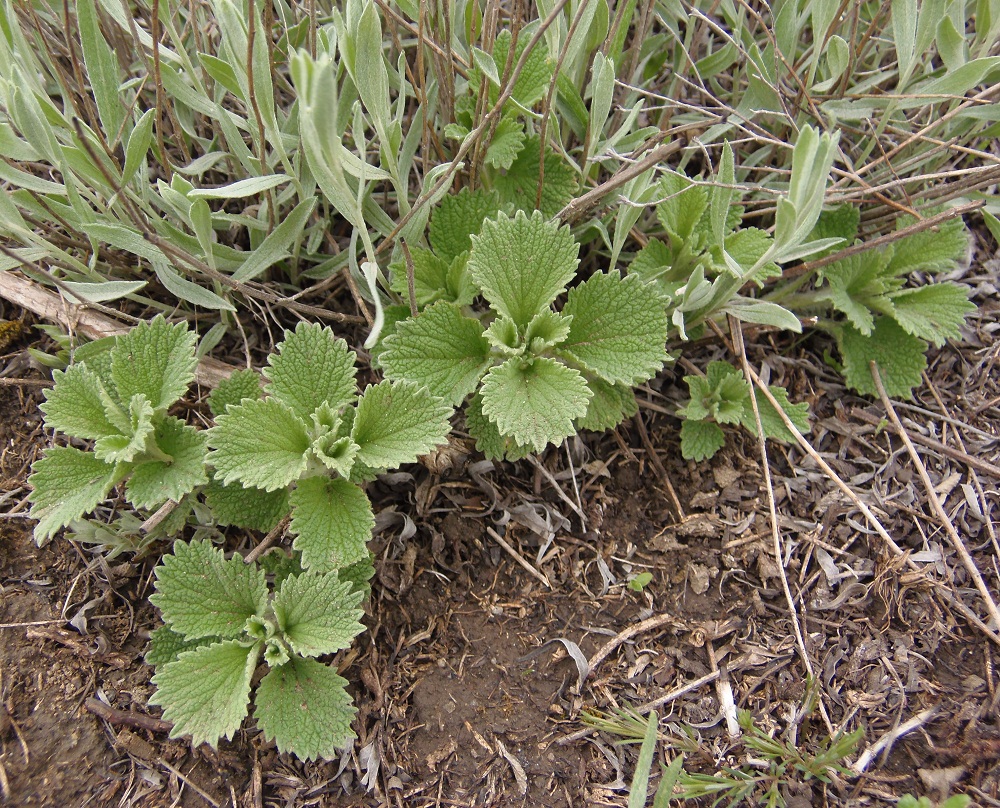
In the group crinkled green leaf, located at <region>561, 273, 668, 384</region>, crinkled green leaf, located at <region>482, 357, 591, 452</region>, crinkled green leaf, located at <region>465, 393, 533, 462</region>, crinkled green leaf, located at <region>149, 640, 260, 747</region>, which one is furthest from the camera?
crinkled green leaf, located at <region>465, 393, 533, 462</region>

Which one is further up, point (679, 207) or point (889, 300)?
point (679, 207)

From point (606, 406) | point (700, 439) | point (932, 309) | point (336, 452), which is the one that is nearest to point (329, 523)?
point (336, 452)

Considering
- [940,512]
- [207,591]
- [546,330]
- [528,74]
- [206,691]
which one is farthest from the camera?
[940,512]

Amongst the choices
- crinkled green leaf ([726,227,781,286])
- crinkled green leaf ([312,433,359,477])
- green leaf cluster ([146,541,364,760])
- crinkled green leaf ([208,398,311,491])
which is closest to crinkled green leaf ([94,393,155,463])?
crinkled green leaf ([208,398,311,491])

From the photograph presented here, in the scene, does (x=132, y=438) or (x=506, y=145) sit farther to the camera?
(x=506, y=145)

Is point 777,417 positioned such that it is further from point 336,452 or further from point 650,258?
point 336,452

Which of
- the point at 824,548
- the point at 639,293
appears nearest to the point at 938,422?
the point at 824,548

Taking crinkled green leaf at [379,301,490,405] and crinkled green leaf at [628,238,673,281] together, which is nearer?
crinkled green leaf at [379,301,490,405]

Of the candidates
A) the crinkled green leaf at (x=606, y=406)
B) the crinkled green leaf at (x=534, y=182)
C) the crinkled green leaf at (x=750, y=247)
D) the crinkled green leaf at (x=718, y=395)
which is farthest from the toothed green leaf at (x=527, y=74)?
the crinkled green leaf at (x=718, y=395)

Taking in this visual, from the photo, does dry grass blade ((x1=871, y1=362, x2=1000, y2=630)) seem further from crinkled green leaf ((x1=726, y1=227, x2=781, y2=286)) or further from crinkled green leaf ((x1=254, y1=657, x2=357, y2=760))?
crinkled green leaf ((x1=254, y1=657, x2=357, y2=760))
